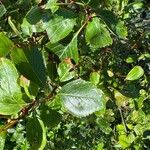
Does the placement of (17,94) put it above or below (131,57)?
above

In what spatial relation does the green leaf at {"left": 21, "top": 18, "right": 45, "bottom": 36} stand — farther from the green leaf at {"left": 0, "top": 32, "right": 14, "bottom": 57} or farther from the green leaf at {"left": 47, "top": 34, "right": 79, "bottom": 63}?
the green leaf at {"left": 0, "top": 32, "right": 14, "bottom": 57}

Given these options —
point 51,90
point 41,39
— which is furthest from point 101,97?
point 41,39

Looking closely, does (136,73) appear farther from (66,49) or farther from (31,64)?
(31,64)

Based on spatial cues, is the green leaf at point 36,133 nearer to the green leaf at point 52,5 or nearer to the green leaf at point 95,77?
the green leaf at point 52,5

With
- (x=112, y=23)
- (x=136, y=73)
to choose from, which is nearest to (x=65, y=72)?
(x=112, y=23)

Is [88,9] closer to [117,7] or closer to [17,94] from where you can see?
[17,94]

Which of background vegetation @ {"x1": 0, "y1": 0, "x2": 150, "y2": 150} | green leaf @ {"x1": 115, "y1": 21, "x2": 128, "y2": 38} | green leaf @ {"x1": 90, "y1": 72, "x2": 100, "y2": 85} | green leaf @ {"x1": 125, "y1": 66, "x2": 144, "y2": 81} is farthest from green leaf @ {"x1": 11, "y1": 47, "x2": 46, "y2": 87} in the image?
green leaf @ {"x1": 125, "y1": 66, "x2": 144, "y2": 81}

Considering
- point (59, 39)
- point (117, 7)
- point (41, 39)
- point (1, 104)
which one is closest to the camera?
point (1, 104)
